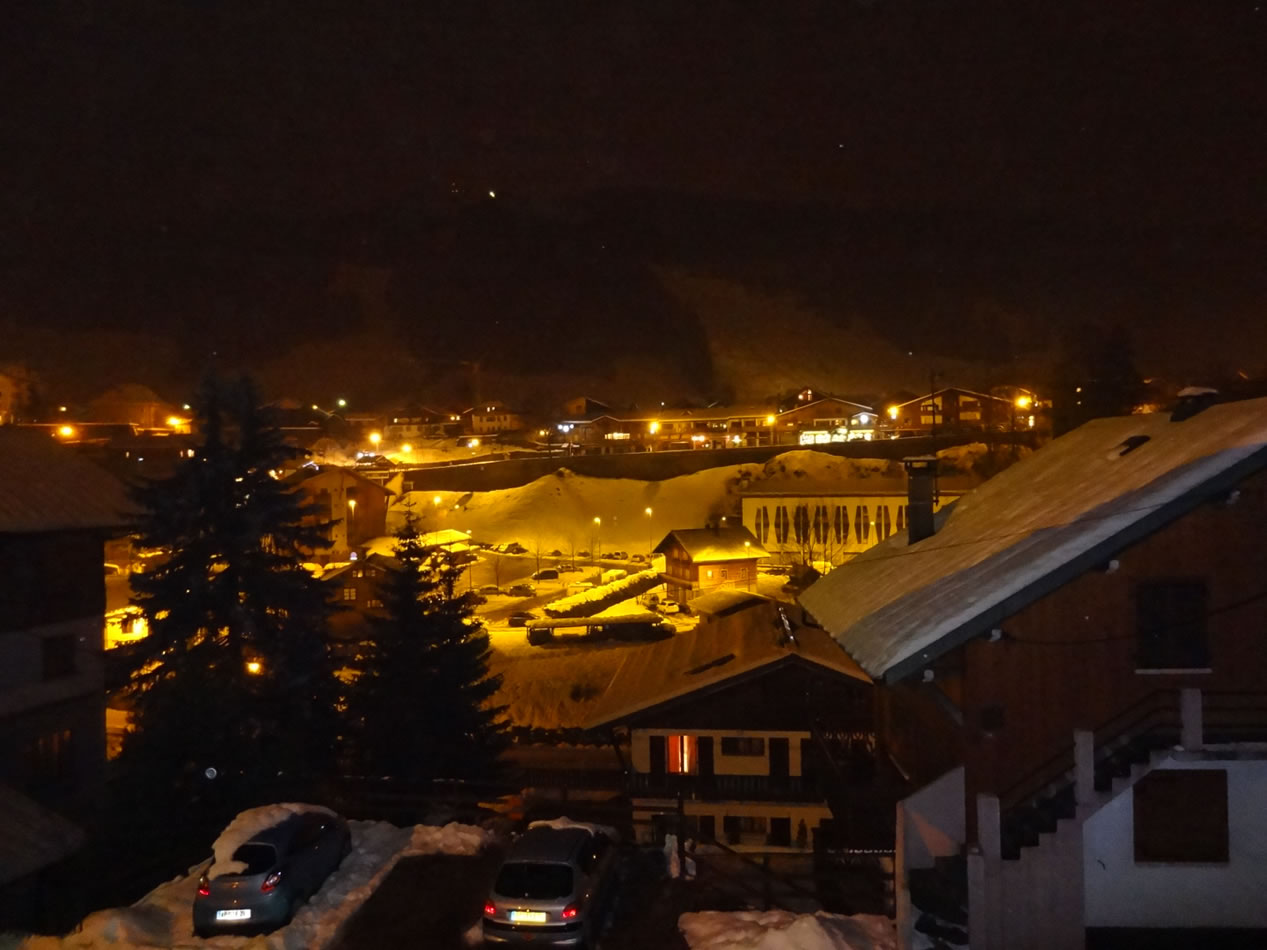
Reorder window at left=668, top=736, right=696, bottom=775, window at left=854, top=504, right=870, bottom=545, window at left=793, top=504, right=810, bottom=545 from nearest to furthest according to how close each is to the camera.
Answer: window at left=668, top=736, right=696, bottom=775 → window at left=854, top=504, right=870, bottom=545 → window at left=793, top=504, right=810, bottom=545

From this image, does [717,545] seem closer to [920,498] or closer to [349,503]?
[349,503]

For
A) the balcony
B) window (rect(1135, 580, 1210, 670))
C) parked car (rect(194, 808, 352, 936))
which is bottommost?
the balcony

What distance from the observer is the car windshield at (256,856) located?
9844 millimetres

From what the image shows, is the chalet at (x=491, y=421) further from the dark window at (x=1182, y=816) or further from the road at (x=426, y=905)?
the dark window at (x=1182, y=816)

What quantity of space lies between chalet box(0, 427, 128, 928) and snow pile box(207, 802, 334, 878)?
5.20 metres

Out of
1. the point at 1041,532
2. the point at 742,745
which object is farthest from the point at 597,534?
the point at 1041,532

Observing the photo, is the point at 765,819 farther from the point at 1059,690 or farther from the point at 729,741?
the point at 1059,690

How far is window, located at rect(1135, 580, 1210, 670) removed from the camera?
9922 mm

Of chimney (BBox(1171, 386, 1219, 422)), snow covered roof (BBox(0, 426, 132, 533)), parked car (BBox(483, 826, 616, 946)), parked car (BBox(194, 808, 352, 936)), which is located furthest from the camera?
snow covered roof (BBox(0, 426, 132, 533))

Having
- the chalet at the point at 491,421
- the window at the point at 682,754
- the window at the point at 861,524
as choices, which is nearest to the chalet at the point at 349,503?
the window at the point at 861,524

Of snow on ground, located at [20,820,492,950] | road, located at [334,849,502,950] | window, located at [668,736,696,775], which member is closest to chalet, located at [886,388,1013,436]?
window, located at [668,736,696,775]

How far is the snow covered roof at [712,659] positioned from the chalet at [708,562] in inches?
1231

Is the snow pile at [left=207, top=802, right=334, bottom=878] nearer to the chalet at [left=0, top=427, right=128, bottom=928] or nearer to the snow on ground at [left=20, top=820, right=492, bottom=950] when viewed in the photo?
the snow on ground at [left=20, top=820, right=492, bottom=950]

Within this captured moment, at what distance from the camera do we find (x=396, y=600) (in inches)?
881
